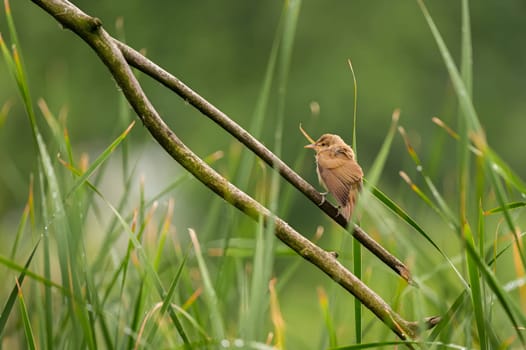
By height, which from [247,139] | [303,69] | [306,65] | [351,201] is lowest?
[247,139]

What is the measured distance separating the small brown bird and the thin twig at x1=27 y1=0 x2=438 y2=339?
0.48m

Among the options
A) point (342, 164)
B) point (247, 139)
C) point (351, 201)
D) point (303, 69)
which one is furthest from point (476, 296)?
point (303, 69)

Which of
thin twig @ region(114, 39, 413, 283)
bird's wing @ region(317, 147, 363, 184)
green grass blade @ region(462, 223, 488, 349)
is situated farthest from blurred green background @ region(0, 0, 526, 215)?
green grass blade @ region(462, 223, 488, 349)

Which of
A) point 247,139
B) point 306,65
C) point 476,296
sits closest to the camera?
point 476,296

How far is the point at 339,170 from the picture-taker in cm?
247

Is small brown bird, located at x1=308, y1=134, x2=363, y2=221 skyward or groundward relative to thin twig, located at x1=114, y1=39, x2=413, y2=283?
skyward

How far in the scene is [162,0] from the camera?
2522 centimetres

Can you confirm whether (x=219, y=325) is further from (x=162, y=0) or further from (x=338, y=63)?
(x=162, y=0)

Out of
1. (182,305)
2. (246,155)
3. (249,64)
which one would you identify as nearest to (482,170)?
(246,155)

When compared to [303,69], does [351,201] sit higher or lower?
lower

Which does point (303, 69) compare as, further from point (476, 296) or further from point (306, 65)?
point (476, 296)

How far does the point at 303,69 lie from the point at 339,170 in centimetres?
1993

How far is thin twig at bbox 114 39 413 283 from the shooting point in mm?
1785

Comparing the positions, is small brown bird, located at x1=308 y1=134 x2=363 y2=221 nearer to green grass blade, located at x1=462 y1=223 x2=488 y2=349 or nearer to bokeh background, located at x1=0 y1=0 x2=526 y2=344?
green grass blade, located at x1=462 y1=223 x2=488 y2=349
